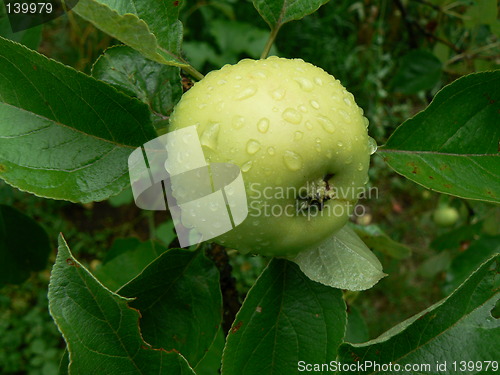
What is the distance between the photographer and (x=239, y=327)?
695 mm

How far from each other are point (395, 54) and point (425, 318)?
2457 mm

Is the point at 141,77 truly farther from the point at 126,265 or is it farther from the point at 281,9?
the point at 126,265

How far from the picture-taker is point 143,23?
556mm

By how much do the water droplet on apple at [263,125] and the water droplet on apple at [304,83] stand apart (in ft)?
0.23

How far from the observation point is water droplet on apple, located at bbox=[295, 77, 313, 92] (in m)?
0.58

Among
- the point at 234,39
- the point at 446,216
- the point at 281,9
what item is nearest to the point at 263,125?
the point at 281,9

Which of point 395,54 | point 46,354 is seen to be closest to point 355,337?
point 46,354

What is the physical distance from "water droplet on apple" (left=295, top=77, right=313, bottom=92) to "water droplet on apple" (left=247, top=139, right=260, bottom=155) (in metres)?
0.10

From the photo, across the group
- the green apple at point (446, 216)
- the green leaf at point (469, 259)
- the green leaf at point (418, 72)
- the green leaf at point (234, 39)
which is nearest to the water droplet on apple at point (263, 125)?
the green leaf at point (469, 259)

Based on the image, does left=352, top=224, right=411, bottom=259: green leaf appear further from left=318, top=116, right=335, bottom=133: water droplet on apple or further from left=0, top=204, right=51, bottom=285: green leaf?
left=0, top=204, right=51, bottom=285: green leaf

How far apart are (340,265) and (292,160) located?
21cm

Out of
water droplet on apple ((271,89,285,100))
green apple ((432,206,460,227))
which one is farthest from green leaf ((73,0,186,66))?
green apple ((432,206,460,227))

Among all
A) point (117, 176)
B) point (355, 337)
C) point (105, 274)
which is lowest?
point (355, 337)

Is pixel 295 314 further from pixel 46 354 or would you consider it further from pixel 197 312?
pixel 46 354
